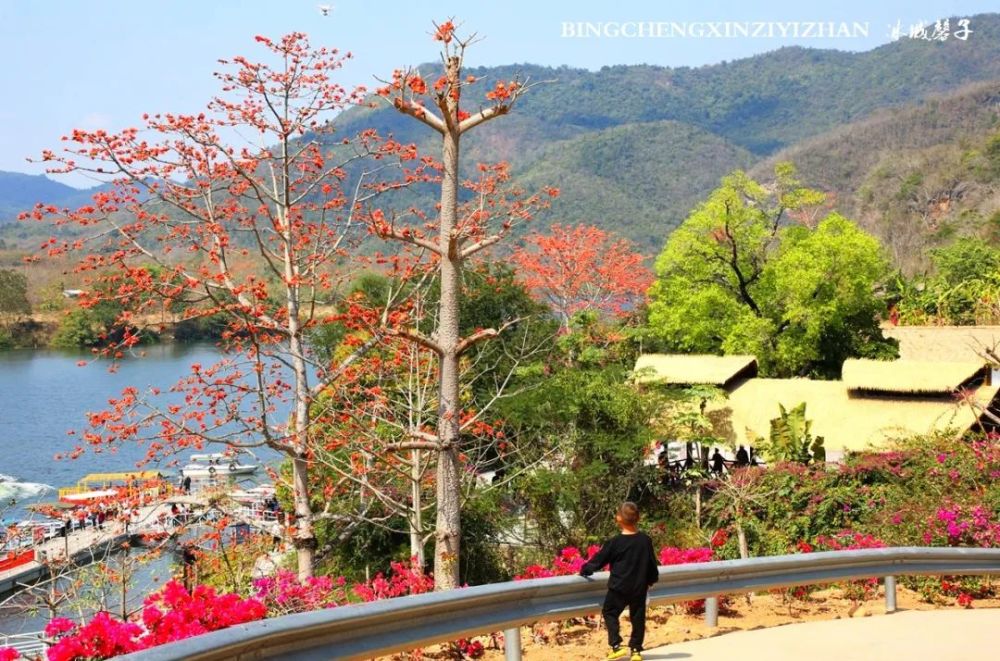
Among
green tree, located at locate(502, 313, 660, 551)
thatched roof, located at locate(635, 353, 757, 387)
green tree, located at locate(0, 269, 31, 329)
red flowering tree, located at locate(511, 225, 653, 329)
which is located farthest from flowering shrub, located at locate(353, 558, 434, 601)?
green tree, located at locate(0, 269, 31, 329)

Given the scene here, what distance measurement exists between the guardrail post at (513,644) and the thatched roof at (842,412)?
1787 cm

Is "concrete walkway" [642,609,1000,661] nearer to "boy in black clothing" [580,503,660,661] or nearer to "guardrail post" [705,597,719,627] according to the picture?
"guardrail post" [705,597,719,627]

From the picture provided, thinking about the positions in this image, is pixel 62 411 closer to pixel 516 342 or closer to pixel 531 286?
pixel 531 286

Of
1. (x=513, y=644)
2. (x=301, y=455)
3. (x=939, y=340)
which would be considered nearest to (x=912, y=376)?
(x=939, y=340)

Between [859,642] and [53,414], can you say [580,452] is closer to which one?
[859,642]

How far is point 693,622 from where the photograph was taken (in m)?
7.29

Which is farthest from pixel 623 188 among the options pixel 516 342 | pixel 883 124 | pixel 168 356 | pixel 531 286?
pixel 516 342

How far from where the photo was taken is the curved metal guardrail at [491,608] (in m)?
3.99

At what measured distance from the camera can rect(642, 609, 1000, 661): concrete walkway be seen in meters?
6.30

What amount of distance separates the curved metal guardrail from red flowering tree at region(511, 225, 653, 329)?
31148 millimetres

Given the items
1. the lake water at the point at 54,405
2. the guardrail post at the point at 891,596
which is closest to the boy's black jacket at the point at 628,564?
the guardrail post at the point at 891,596

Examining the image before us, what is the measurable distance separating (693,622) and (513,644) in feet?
7.56

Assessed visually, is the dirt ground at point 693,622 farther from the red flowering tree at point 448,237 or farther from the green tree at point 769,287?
the green tree at point 769,287

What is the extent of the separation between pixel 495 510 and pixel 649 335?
17124mm
